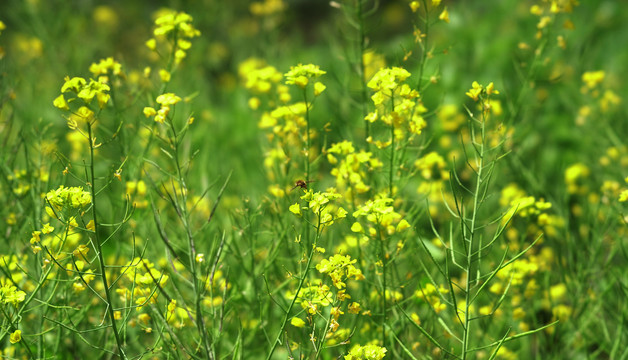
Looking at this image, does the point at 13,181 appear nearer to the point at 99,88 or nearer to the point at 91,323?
the point at 91,323

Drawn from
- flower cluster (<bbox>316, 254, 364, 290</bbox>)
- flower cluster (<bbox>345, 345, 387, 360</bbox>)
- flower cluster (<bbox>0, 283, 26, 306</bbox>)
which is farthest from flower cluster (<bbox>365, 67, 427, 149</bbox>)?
flower cluster (<bbox>0, 283, 26, 306</bbox>)

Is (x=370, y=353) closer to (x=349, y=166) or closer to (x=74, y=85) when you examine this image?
(x=349, y=166)

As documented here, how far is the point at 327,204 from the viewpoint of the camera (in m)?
1.39

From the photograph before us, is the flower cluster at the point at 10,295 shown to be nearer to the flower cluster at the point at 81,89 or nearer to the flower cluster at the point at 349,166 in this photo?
the flower cluster at the point at 81,89

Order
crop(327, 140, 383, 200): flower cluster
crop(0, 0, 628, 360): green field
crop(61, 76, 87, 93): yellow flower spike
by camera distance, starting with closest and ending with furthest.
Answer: crop(61, 76, 87, 93): yellow flower spike → crop(0, 0, 628, 360): green field → crop(327, 140, 383, 200): flower cluster

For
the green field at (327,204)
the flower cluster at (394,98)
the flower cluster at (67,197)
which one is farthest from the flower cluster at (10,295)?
the flower cluster at (394,98)

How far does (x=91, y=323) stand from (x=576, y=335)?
1.48 m

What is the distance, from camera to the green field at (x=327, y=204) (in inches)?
51.9

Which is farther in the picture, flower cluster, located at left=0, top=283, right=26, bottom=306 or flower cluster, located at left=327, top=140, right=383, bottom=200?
flower cluster, located at left=327, top=140, right=383, bottom=200

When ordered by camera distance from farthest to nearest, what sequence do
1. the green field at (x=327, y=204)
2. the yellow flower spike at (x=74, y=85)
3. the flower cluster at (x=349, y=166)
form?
→ 1. the flower cluster at (x=349, y=166)
2. the green field at (x=327, y=204)
3. the yellow flower spike at (x=74, y=85)

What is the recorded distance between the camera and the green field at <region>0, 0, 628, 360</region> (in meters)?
1.32

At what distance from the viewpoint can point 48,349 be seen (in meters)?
1.75

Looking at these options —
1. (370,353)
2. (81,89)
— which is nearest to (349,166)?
(370,353)

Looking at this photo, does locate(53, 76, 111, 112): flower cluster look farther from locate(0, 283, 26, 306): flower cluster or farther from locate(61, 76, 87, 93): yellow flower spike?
locate(0, 283, 26, 306): flower cluster
